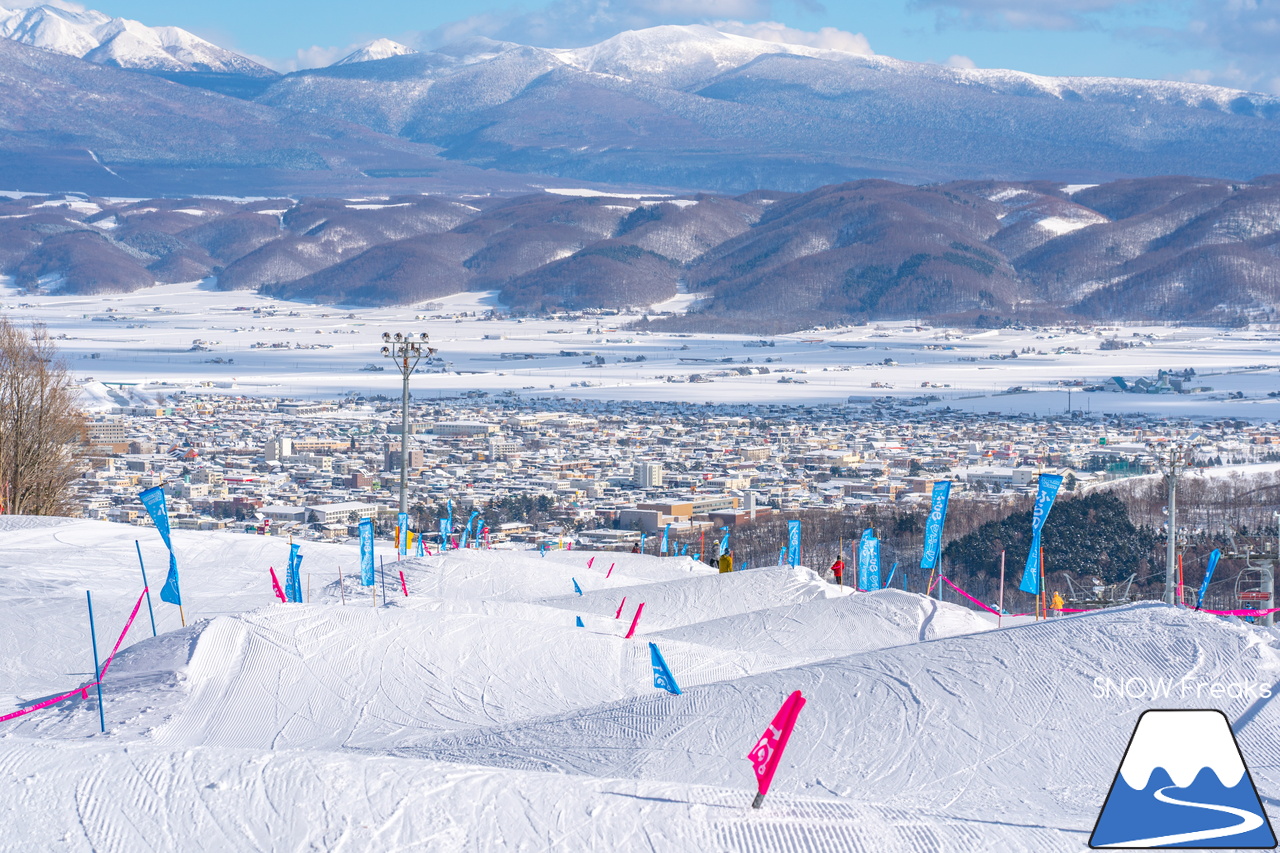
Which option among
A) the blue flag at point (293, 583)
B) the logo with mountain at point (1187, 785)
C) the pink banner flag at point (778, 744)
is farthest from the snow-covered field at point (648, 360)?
the logo with mountain at point (1187, 785)

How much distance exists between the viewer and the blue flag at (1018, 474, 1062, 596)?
10.2 meters

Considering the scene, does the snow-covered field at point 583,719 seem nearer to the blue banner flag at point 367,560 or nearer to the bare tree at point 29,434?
the blue banner flag at point 367,560

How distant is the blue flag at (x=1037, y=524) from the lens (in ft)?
33.4

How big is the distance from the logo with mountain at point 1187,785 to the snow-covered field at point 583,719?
1065mm

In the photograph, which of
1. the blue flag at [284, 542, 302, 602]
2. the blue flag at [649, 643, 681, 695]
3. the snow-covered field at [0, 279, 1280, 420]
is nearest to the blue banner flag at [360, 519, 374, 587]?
the blue flag at [284, 542, 302, 602]

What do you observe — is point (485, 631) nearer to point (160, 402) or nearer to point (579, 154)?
point (160, 402)

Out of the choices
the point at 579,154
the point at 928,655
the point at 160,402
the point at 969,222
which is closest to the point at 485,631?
the point at 928,655

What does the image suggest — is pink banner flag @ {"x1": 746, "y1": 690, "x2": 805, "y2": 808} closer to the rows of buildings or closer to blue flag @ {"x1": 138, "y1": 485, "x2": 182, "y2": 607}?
blue flag @ {"x1": 138, "y1": 485, "x2": 182, "y2": 607}

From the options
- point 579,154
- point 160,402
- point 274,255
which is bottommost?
point 160,402

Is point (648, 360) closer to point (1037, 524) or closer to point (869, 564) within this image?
point (869, 564)

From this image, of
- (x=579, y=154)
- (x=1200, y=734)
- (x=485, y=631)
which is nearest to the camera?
(x=1200, y=734)

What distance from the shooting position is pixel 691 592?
1167cm

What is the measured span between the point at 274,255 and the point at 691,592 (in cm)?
10747

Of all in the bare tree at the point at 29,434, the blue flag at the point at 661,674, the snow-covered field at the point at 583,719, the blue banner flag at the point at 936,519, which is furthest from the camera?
the bare tree at the point at 29,434
